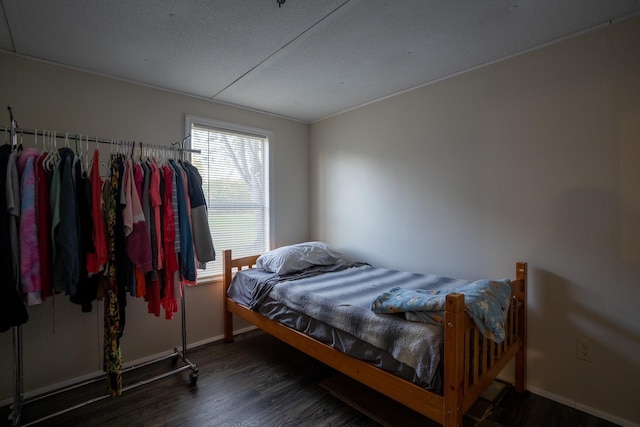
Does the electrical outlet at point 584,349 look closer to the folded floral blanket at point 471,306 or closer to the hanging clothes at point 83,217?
the folded floral blanket at point 471,306

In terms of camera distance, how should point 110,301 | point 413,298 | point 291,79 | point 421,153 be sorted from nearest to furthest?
point 413,298 < point 110,301 < point 291,79 < point 421,153

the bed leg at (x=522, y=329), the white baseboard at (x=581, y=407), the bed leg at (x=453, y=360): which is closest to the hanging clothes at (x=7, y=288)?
the bed leg at (x=453, y=360)

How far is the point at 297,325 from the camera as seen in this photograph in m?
2.24

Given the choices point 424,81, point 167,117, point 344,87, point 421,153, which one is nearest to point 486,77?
point 424,81

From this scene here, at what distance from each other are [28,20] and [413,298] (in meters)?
2.73

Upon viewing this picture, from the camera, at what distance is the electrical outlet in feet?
6.44

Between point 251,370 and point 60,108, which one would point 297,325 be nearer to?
point 251,370

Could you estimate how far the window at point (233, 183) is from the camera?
3098 millimetres

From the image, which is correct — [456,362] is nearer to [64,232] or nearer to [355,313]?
[355,313]

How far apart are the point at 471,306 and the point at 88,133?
2970 mm

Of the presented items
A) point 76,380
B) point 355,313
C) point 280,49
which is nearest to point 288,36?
point 280,49

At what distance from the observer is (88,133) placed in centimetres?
245

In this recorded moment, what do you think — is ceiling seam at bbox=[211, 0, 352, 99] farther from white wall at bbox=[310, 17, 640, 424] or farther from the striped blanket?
the striped blanket

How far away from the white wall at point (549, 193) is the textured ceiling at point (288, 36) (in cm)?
24
